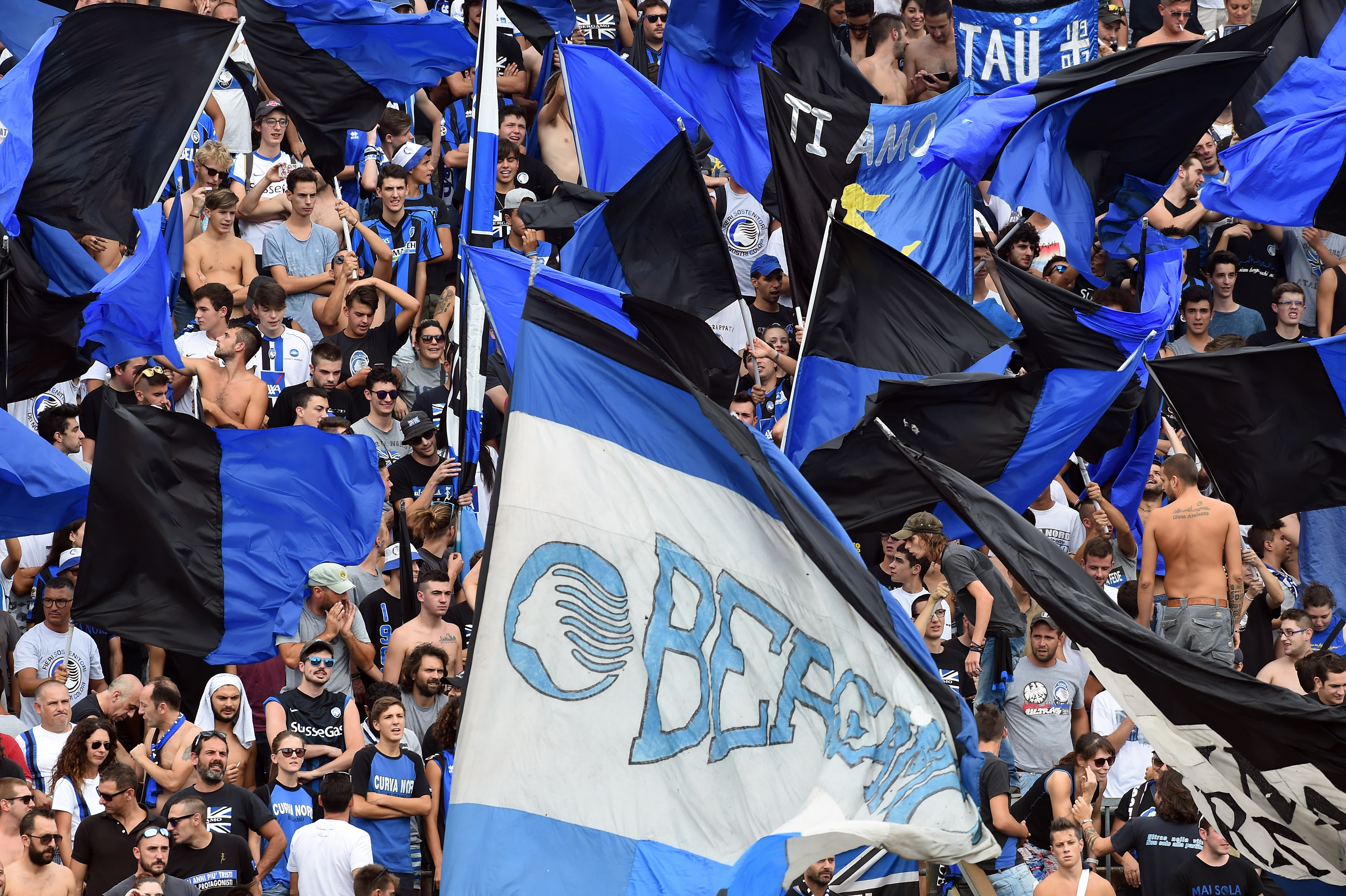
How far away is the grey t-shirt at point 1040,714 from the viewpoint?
1302cm

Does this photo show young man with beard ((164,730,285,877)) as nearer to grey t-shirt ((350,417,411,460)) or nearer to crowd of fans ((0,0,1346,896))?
crowd of fans ((0,0,1346,896))

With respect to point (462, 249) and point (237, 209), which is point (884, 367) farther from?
point (237, 209)

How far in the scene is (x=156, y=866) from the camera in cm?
1055

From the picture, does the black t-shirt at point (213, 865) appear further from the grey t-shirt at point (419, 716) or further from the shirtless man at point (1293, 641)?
the shirtless man at point (1293, 641)

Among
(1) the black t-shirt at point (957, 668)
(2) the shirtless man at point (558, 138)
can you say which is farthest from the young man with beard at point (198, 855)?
(2) the shirtless man at point (558, 138)

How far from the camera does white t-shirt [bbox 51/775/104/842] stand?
11227 mm

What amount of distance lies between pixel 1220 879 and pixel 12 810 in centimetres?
602

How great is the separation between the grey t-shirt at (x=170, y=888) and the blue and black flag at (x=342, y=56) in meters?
6.15

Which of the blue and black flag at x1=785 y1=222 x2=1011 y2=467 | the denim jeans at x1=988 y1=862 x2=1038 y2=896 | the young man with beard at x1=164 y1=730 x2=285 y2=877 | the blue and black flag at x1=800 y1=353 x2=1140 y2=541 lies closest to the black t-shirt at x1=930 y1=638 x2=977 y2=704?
the blue and black flag at x1=800 y1=353 x2=1140 y2=541

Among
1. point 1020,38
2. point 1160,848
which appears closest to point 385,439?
point 1020,38

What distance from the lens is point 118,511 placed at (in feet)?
38.5

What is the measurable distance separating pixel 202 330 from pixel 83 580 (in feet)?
10.0

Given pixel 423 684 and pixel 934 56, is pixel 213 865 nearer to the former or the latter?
pixel 423 684

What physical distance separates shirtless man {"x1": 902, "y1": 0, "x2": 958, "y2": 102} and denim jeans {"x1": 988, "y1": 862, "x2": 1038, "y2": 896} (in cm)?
804
